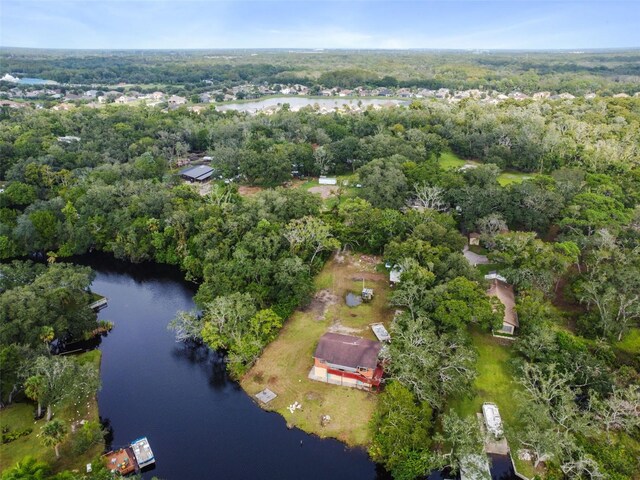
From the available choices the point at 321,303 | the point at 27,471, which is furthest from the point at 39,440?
the point at 321,303

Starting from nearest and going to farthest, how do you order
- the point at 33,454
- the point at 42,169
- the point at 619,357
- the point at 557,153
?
the point at 33,454
the point at 619,357
the point at 42,169
the point at 557,153

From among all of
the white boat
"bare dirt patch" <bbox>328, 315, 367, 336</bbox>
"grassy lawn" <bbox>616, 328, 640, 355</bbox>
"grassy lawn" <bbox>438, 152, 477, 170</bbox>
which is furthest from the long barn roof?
"grassy lawn" <bbox>438, 152, 477, 170</bbox>

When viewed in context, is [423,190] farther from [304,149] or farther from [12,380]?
[12,380]

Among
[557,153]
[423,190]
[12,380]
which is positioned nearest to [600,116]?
[557,153]

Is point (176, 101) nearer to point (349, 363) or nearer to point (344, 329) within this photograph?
point (344, 329)

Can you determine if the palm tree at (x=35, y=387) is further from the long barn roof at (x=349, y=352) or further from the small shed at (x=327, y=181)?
the small shed at (x=327, y=181)

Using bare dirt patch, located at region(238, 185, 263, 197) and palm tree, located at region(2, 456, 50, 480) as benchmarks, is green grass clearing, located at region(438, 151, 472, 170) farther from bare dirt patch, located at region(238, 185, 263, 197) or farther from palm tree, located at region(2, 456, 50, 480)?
palm tree, located at region(2, 456, 50, 480)
